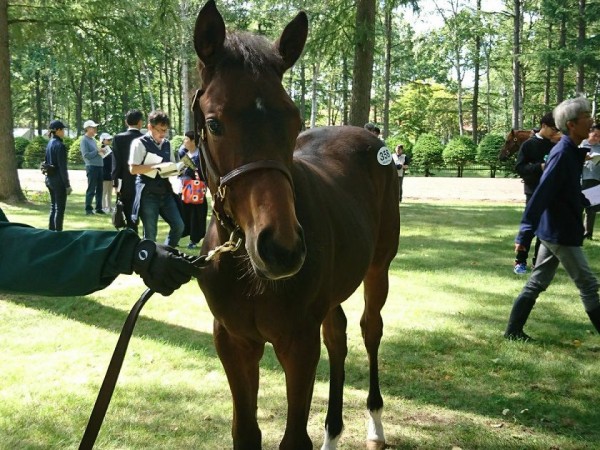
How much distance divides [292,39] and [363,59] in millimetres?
10749

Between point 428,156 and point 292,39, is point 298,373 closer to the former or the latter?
point 292,39

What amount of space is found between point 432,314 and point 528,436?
8.87ft

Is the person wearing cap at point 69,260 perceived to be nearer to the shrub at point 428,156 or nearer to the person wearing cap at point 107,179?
the person wearing cap at point 107,179

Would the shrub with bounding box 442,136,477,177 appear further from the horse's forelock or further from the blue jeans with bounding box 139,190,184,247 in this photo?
the horse's forelock

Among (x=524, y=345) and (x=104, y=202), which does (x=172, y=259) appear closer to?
(x=524, y=345)

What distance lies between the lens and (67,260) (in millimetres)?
1856

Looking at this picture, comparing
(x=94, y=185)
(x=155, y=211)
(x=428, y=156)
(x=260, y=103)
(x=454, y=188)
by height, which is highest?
(x=428, y=156)

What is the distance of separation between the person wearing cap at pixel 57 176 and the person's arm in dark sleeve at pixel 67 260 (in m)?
8.90

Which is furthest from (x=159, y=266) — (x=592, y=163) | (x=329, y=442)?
(x=592, y=163)

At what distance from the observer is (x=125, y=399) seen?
13.6 ft

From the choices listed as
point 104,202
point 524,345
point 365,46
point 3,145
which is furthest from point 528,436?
point 3,145

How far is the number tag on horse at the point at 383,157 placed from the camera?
450 cm

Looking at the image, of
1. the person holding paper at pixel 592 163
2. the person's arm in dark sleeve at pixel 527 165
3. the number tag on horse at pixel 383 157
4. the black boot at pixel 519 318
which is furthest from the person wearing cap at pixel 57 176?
the person holding paper at pixel 592 163

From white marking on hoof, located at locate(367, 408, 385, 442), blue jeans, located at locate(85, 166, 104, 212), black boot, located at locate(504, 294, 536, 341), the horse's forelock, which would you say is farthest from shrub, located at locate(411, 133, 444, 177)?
the horse's forelock
